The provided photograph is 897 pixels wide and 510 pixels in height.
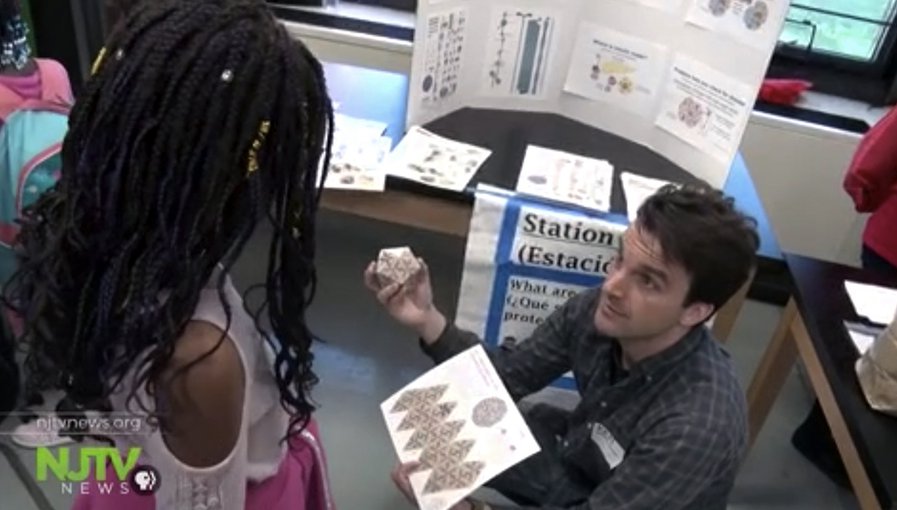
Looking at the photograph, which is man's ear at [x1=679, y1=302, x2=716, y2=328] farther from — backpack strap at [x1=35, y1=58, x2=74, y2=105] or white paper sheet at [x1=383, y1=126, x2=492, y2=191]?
backpack strap at [x1=35, y1=58, x2=74, y2=105]

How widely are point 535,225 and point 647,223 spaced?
0.40 m

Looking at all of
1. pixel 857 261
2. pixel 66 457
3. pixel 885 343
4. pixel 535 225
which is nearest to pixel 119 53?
pixel 66 457

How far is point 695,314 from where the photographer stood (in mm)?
1287

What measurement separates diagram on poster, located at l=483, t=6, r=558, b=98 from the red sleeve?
2.54 ft

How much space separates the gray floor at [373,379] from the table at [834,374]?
0.64 feet

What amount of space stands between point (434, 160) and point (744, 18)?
718 millimetres

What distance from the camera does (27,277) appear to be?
0.84 metres

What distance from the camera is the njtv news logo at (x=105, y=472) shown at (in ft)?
2.87

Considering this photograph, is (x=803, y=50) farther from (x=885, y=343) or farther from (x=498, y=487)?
(x=498, y=487)

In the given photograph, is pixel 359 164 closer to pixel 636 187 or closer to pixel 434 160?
pixel 434 160

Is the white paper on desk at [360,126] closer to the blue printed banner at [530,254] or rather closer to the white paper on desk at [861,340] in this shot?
the blue printed banner at [530,254]

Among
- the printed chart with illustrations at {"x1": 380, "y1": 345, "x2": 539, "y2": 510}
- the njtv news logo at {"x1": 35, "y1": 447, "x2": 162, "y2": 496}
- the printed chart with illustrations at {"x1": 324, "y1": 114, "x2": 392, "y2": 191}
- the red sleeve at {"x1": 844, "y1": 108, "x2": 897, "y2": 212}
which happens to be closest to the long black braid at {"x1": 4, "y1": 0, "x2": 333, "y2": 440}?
the njtv news logo at {"x1": 35, "y1": 447, "x2": 162, "y2": 496}

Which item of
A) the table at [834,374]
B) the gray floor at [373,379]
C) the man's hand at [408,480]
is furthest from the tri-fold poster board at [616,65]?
the man's hand at [408,480]

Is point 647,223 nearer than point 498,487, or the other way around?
point 647,223
